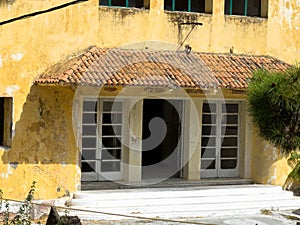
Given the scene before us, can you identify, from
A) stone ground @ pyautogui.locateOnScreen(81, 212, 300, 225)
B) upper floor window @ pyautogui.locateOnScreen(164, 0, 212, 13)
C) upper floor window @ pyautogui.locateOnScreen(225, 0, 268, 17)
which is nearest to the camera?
stone ground @ pyautogui.locateOnScreen(81, 212, 300, 225)

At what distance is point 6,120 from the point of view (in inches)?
542

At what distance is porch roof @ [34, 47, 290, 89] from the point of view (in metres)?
13.1

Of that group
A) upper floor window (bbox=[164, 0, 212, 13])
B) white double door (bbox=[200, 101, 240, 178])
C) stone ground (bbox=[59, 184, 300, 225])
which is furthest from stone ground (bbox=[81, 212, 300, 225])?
upper floor window (bbox=[164, 0, 212, 13])

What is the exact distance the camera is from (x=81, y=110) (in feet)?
46.2

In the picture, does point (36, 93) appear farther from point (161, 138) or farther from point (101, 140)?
point (161, 138)

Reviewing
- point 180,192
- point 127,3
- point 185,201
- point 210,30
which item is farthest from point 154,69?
point 185,201

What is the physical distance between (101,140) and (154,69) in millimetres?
2255

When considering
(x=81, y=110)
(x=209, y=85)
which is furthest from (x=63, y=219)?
(x=209, y=85)

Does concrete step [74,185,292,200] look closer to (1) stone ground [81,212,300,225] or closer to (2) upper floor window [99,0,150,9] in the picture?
(1) stone ground [81,212,300,225]

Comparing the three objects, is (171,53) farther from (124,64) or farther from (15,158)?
(15,158)

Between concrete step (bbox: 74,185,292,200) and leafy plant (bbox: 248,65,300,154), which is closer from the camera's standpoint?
leafy plant (bbox: 248,65,300,154)

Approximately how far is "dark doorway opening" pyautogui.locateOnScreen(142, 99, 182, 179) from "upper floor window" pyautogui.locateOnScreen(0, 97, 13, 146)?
388cm

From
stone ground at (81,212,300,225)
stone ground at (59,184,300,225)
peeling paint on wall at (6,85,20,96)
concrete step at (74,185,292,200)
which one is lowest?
stone ground at (81,212,300,225)

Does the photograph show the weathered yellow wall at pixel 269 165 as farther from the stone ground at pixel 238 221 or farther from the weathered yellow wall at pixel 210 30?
the weathered yellow wall at pixel 210 30
